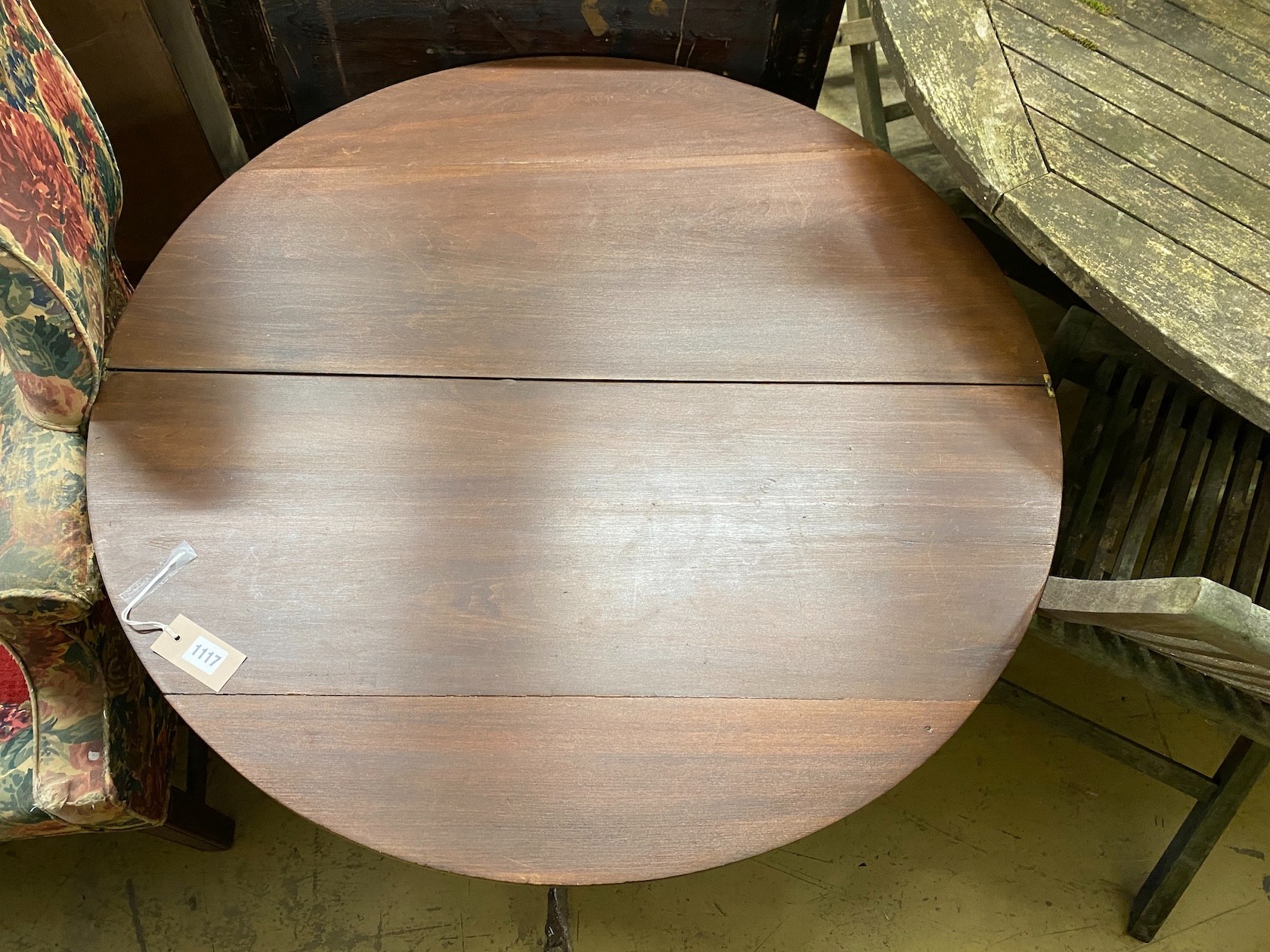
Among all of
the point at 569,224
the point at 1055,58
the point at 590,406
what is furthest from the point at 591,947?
the point at 1055,58

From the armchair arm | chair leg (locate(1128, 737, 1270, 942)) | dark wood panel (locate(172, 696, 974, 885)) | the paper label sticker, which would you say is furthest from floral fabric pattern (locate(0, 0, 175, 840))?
chair leg (locate(1128, 737, 1270, 942))

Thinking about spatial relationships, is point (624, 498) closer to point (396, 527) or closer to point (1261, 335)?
point (396, 527)

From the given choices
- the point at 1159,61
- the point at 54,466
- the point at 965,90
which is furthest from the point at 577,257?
the point at 1159,61

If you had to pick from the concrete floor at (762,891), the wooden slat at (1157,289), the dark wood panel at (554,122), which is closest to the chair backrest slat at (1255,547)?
the wooden slat at (1157,289)

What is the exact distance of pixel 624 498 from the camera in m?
0.88

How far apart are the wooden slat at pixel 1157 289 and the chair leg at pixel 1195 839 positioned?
56cm

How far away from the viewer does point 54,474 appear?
912mm

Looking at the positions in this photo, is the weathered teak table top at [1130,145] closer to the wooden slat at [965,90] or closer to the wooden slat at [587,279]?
the wooden slat at [965,90]

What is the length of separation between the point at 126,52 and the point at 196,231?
586 mm

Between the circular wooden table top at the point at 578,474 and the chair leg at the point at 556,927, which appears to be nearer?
the circular wooden table top at the point at 578,474

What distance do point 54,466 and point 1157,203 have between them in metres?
1.18

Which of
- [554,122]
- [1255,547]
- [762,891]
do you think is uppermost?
[554,122]

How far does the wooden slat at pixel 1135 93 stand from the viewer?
38.2 inches

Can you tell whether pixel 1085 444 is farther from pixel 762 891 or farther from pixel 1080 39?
pixel 762 891
